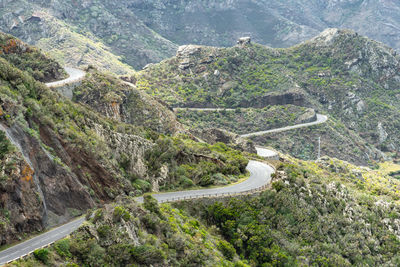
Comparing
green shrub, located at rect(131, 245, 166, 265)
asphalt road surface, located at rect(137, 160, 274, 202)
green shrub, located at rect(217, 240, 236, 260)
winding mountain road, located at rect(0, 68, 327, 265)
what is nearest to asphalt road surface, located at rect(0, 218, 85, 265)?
winding mountain road, located at rect(0, 68, 327, 265)

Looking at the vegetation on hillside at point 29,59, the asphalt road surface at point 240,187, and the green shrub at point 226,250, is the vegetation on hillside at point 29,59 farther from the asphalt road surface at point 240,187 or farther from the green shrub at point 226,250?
the green shrub at point 226,250

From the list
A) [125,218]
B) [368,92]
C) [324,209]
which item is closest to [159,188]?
[125,218]

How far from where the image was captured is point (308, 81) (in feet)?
500

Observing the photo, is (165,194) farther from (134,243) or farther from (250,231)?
(134,243)

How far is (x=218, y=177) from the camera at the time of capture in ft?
140

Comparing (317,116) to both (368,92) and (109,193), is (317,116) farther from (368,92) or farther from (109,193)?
(109,193)

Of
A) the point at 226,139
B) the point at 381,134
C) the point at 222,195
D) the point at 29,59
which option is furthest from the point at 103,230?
the point at 381,134

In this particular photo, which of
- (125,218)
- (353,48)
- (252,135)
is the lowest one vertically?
(252,135)

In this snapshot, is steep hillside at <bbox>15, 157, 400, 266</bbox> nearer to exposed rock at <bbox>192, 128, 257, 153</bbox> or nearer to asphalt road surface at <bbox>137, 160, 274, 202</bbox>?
asphalt road surface at <bbox>137, 160, 274, 202</bbox>

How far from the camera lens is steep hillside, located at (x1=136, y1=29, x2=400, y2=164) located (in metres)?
131

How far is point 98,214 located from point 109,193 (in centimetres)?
750

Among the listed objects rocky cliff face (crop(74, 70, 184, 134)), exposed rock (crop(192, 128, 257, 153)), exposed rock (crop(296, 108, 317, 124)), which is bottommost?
exposed rock (crop(296, 108, 317, 124))

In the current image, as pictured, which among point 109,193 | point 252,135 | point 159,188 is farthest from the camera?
point 252,135

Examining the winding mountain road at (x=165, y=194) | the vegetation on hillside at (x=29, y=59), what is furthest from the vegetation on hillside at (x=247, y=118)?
the vegetation on hillside at (x=29, y=59)
